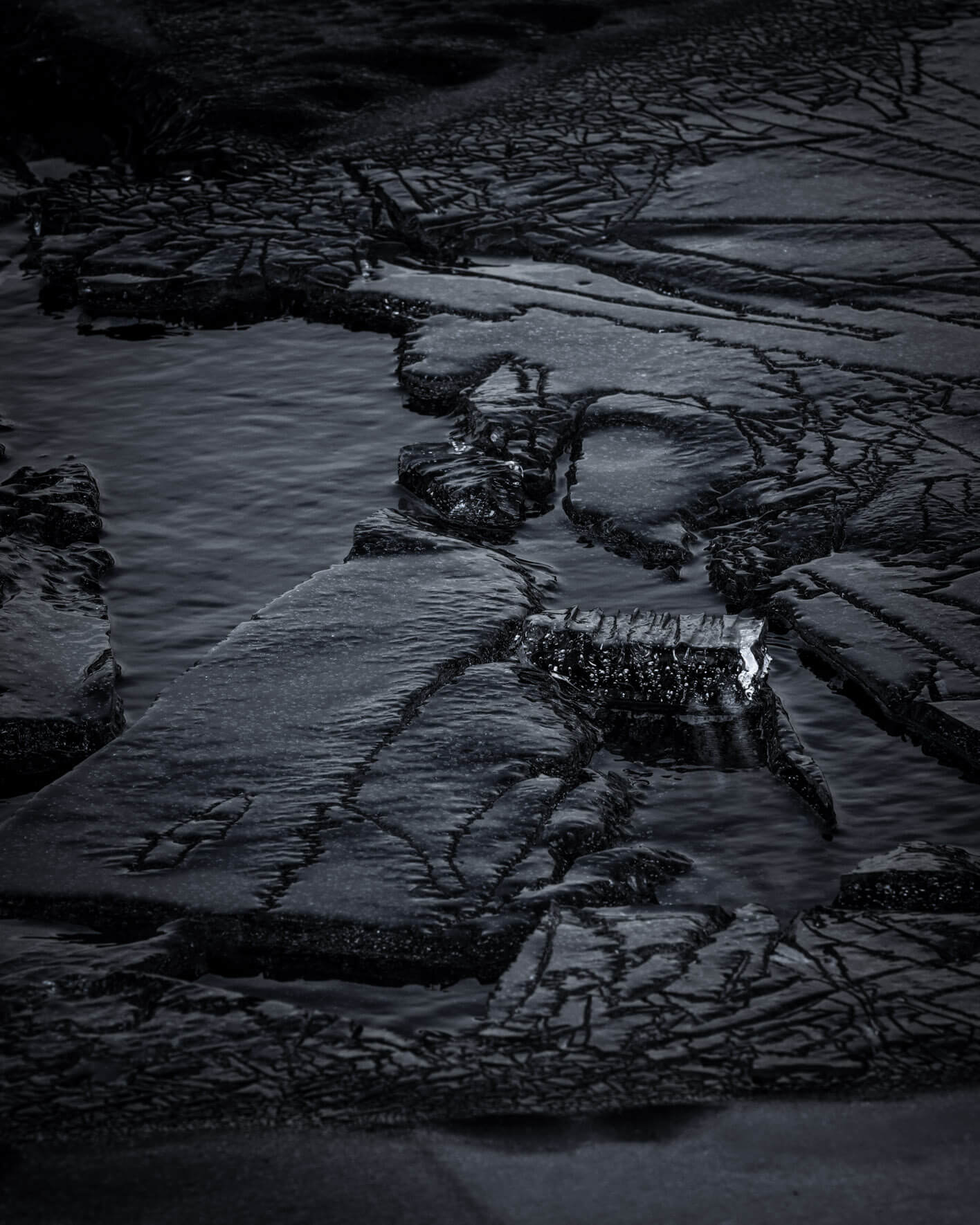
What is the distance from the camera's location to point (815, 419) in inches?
145

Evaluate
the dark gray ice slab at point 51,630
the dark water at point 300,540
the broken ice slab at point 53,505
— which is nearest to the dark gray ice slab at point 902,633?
the dark water at point 300,540

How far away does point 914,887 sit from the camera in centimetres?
225

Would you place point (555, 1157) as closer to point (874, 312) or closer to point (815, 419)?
point (815, 419)

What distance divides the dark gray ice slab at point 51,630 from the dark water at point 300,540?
66 mm

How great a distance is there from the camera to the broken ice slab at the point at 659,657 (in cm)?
276

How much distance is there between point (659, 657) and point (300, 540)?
0.99 metres

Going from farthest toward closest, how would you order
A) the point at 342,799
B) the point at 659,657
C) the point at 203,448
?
the point at 203,448, the point at 659,657, the point at 342,799

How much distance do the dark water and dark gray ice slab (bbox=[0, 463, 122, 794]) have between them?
0.07 m

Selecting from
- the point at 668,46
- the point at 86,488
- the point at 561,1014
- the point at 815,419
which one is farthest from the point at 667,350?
the point at 668,46

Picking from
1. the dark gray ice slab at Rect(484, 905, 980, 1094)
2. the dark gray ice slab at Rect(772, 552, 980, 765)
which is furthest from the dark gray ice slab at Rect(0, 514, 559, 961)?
the dark gray ice slab at Rect(772, 552, 980, 765)

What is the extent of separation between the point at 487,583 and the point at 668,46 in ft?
13.1

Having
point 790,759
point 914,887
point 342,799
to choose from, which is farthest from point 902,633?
point 342,799

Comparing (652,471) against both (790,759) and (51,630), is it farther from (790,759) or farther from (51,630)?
(51,630)

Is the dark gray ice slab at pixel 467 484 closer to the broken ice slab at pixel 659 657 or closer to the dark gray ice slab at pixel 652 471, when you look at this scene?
the dark gray ice slab at pixel 652 471
